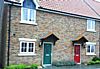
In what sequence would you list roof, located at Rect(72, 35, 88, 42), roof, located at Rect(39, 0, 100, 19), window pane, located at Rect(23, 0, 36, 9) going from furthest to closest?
roof, located at Rect(72, 35, 88, 42) → roof, located at Rect(39, 0, 100, 19) → window pane, located at Rect(23, 0, 36, 9)

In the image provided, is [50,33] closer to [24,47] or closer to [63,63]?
[24,47]

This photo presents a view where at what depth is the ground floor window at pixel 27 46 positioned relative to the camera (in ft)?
57.4

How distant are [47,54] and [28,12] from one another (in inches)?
192

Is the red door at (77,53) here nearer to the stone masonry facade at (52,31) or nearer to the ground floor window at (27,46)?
the stone masonry facade at (52,31)

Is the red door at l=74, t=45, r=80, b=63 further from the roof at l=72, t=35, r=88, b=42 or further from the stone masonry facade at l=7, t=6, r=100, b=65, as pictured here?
the roof at l=72, t=35, r=88, b=42

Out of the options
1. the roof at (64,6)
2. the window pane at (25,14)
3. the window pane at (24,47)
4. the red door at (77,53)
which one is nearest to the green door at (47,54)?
the window pane at (24,47)

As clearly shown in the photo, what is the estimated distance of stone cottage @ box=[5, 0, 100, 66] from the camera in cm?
1720

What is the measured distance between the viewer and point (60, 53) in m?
21.4

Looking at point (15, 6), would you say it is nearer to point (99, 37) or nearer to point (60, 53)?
point (60, 53)

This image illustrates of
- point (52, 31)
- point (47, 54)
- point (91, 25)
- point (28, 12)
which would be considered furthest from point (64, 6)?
point (47, 54)

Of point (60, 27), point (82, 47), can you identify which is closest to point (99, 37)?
point (82, 47)

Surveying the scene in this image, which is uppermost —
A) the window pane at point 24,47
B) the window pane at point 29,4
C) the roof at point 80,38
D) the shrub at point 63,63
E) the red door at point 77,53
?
the window pane at point 29,4

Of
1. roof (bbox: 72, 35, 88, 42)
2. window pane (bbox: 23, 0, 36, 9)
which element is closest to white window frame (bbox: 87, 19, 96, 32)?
roof (bbox: 72, 35, 88, 42)

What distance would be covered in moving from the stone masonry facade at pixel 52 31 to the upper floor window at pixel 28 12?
41 cm
